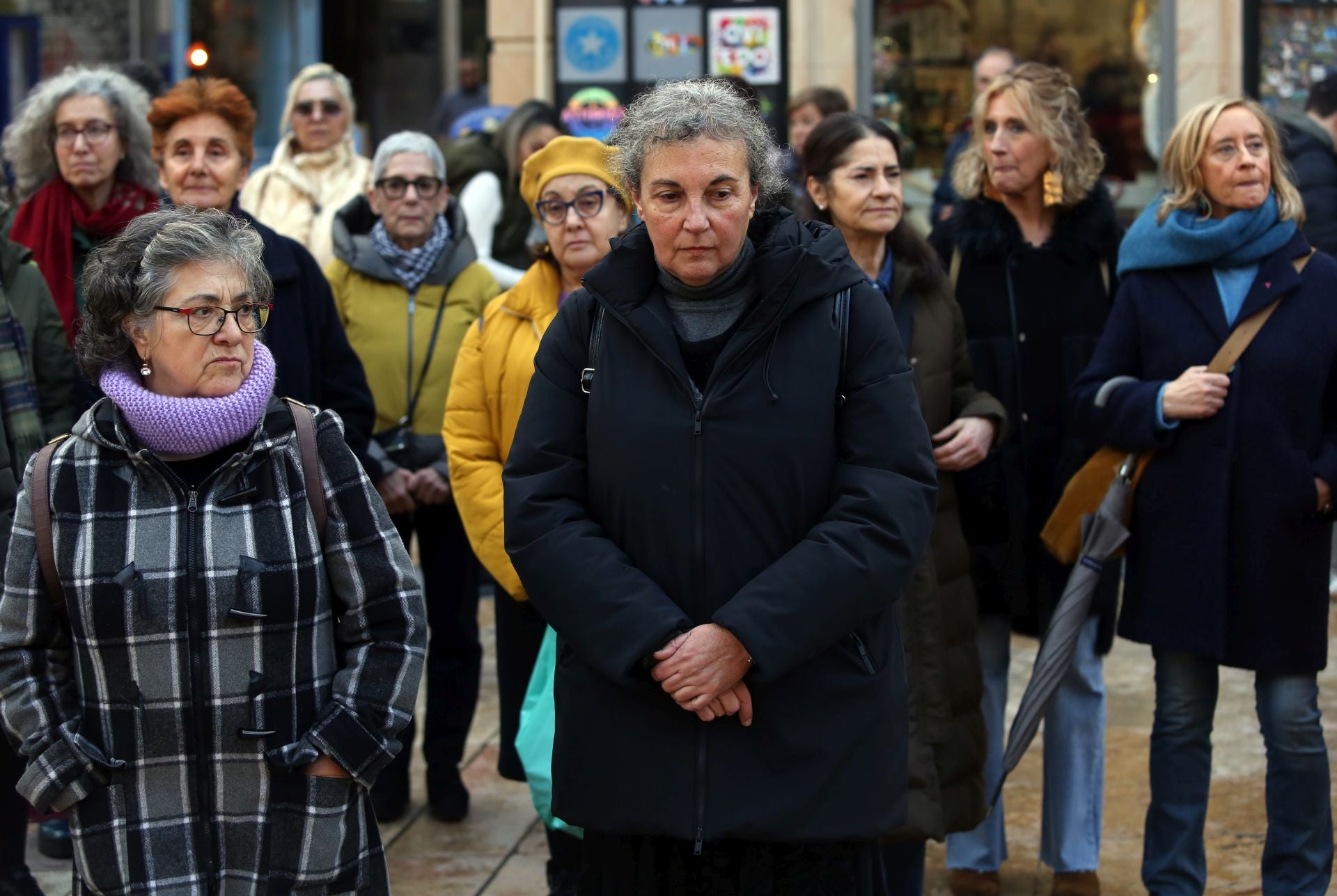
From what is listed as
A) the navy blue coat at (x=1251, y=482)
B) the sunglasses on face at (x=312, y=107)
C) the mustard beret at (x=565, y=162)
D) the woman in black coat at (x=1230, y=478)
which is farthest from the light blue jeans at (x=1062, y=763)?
the sunglasses on face at (x=312, y=107)

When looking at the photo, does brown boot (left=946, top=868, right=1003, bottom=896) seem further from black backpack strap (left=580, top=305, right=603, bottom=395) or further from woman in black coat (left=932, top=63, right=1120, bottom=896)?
black backpack strap (left=580, top=305, right=603, bottom=395)

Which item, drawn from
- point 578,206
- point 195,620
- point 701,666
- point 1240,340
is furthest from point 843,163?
point 195,620

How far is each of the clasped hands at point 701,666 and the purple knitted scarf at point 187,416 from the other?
84 cm

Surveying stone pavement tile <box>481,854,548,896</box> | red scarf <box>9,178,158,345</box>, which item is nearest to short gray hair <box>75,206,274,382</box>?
red scarf <box>9,178,158,345</box>

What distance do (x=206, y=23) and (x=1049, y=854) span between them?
45.8ft

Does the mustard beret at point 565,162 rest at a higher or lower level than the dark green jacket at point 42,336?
higher

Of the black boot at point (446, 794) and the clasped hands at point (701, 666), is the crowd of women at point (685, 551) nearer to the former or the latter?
the clasped hands at point (701, 666)

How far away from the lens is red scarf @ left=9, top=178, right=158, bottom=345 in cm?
529

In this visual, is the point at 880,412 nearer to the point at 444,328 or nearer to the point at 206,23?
the point at 444,328

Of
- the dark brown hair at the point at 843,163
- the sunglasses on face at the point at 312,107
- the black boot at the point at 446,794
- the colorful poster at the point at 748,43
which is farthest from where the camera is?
the colorful poster at the point at 748,43

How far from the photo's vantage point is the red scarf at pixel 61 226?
5293 mm

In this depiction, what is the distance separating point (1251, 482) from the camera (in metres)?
4.39

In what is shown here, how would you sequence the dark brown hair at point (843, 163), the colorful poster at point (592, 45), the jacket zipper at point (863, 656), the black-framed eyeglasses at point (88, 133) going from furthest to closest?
the colorful poster at point (592, 45) < the black-framed eyeglasses at point (88, 133) < the dark brown hair at point (843, 163) < the jacket zipper at point (863, 656)

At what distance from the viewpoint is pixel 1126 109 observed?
10.1 meters
